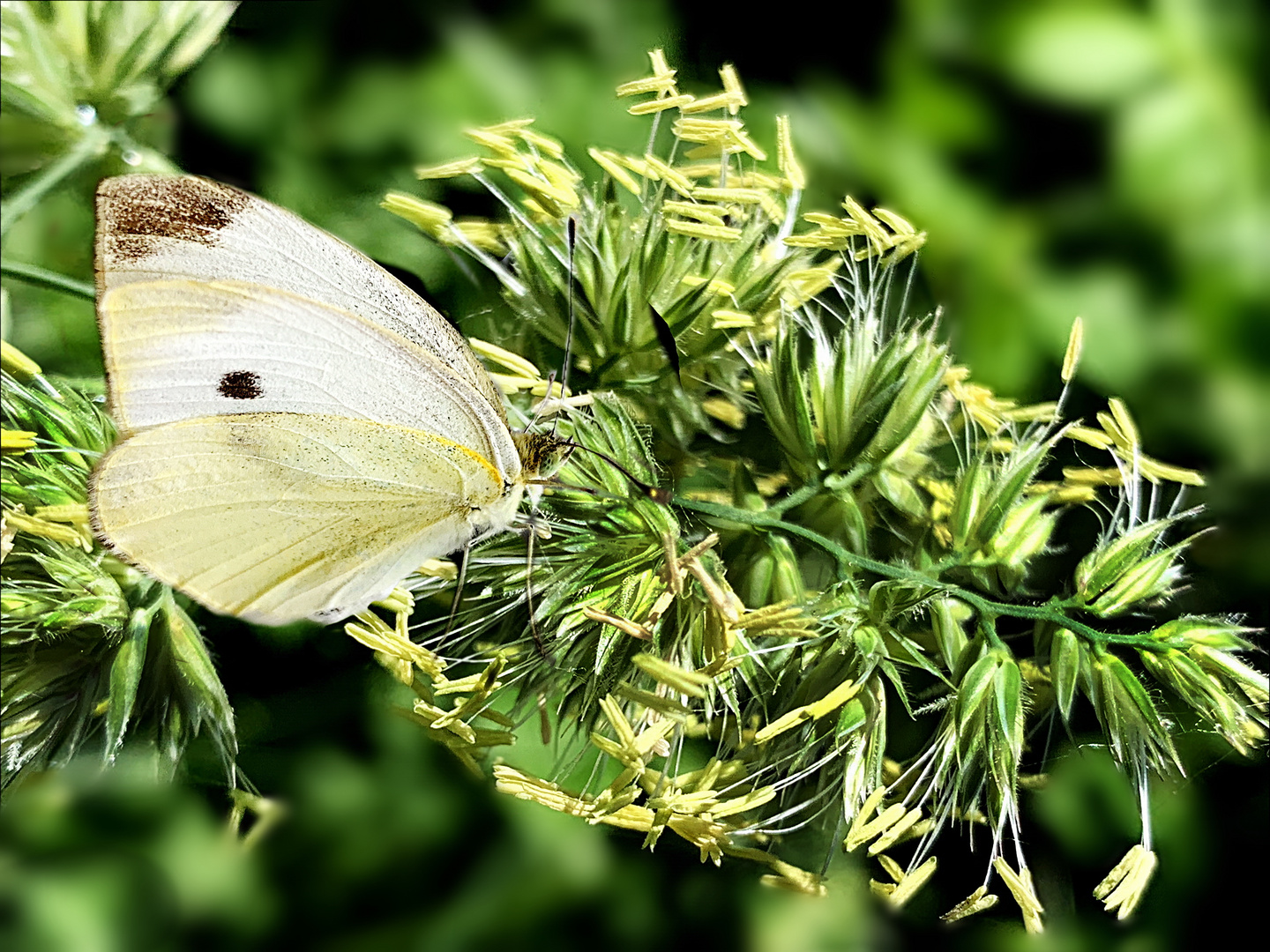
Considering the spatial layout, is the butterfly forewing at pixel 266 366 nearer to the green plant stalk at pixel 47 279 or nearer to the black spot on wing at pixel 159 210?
the black spot on wing at pixel 159 210

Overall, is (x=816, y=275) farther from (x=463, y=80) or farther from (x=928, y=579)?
(x=463, y=80)

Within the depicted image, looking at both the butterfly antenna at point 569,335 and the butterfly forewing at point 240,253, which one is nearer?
the butterfly forewing at point 240,253

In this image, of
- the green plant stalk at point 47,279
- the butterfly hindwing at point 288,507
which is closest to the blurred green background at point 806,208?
the green plant stalk at point 47,279

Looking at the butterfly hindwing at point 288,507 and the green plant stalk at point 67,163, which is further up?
the green plant stalk at point 67,163

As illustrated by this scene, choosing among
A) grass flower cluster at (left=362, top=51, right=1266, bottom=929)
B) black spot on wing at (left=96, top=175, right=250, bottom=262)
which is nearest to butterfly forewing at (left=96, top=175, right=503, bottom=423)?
black spot on wing at (left=96, top=175, right=250, bottom=262)

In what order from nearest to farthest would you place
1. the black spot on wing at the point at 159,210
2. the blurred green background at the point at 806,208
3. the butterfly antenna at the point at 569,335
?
the black spot on wing at the point at 159,210
the butterfly antenna at the point at 569,335
the blurred green background at the point at 806,208

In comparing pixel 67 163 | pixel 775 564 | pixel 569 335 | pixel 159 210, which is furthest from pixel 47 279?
pixel 775 564
